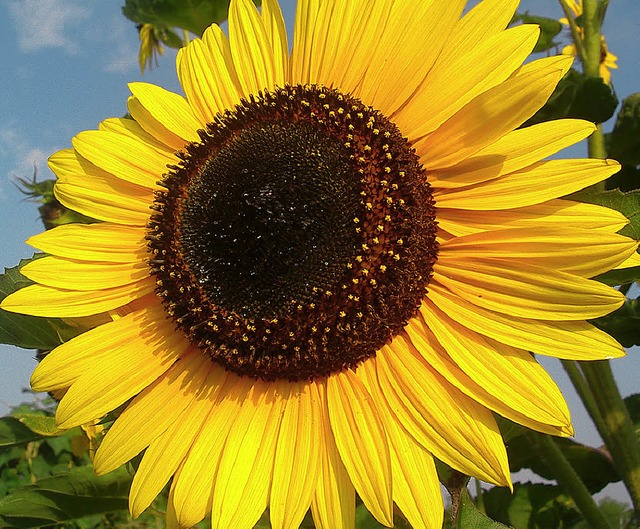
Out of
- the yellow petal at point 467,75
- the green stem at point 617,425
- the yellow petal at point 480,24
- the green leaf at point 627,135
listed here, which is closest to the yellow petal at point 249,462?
the yellow petal at point 467,75

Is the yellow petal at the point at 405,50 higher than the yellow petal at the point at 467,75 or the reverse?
higher

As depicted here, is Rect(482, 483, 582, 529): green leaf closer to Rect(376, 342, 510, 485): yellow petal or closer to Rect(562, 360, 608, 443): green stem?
Rect(562, 360, 608, 443): green stem

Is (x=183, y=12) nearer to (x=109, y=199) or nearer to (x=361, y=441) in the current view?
(x=109, y=199)

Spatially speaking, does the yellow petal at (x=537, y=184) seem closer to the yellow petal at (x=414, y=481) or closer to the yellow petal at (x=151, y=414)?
the yellow petal at (x=414, y=481)

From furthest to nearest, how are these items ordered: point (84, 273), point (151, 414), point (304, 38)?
point (84, 273)
point (304, 38)
point (151, 414)

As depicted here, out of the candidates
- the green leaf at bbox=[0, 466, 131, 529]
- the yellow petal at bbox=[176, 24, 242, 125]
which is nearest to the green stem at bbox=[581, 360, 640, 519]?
the yellow petal at bbox=[176, 24, 242, 125]

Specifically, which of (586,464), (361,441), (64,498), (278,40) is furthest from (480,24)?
(64,498)
